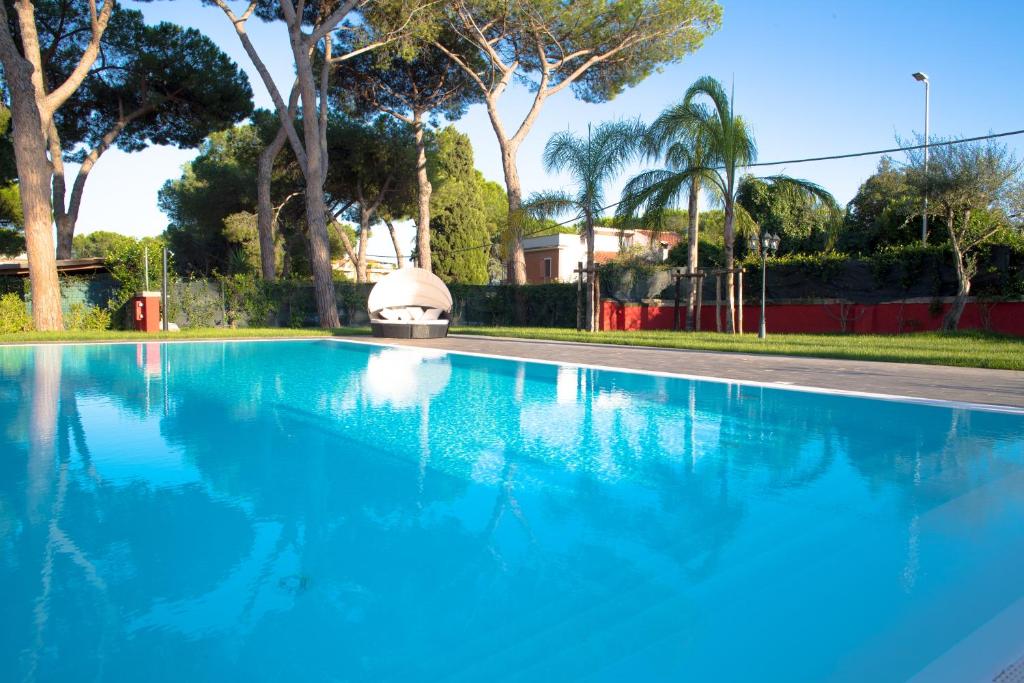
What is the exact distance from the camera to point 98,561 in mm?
2871

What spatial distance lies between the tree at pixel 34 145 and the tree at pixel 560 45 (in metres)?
11.3

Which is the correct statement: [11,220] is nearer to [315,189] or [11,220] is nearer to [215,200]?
[215,200]

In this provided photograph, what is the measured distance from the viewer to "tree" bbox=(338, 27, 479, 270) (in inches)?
968

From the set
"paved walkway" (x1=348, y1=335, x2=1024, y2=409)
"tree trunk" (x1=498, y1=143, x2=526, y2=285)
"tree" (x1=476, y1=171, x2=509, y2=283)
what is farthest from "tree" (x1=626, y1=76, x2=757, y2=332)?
"tree" (x1=476, y1=171, x2=509, y2=283)

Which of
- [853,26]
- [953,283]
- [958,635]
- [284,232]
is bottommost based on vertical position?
[958,635]

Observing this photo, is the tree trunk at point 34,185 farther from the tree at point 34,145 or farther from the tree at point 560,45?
the tree at point 560,45

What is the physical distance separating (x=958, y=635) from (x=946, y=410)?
5.32 m

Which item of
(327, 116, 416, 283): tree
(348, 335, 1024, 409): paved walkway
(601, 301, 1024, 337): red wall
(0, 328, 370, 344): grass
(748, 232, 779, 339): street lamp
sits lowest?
(348, 335, 1024, 409): paved walkway

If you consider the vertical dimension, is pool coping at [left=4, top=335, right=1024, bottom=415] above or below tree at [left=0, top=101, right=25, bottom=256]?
below

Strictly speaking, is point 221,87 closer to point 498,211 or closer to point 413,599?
point 413,599

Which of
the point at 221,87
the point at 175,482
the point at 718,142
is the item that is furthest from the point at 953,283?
the point at 221,87

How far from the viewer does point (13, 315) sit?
19.3m

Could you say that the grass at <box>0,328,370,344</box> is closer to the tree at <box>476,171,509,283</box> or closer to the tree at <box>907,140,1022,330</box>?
the tree at <box>907,140,1022,330</box>

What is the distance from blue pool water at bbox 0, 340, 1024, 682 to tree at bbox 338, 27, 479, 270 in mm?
20171
